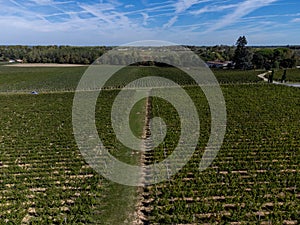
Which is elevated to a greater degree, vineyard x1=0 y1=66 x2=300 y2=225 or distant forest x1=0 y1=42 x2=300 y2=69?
distant forest x1=0 y1=42 x2=300 y2=69

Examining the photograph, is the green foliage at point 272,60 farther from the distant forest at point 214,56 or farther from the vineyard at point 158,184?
the vineyard at point 158,184

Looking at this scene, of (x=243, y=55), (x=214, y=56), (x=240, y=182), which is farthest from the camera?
(x=214, y=56)

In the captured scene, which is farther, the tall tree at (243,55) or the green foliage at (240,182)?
the tall tree at (243,55)

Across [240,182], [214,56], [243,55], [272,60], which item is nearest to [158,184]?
[240,182]

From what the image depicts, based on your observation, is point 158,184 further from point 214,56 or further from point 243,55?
point 214,56

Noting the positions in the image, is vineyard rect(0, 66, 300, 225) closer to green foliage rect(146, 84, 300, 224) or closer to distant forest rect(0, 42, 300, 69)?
green foliage rect(146, 84, 300, 224)

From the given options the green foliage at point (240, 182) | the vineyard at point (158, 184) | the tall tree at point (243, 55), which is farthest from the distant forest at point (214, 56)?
the green foliage at point (240, 182)

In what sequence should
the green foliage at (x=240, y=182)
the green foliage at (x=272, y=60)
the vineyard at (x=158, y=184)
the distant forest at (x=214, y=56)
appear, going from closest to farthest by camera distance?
1. the green foliage at (x=240, y=182)
2. the vineyard at (x=158, y=184)
3. the green foliage at (x=272, y=60)
4. the distant forest at (x=214, y=56)

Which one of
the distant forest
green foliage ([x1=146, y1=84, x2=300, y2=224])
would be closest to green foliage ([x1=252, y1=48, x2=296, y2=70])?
the distant forest

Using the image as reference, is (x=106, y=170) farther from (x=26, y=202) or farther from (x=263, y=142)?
(x=263, y=142)
